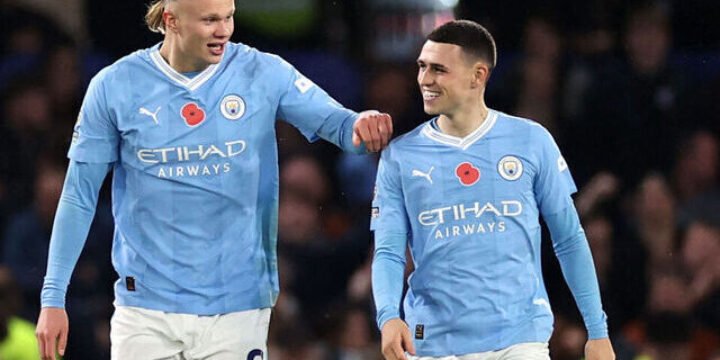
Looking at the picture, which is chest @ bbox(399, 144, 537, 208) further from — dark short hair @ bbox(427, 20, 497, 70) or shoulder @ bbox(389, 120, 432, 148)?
dark short hair @ bbox(427, 20, 497, 70)

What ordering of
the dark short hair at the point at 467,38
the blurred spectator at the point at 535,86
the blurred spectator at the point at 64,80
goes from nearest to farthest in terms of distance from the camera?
the dark short hair at the point at 467,38 → the blurred spectator at the point at 535,86 → the blurred spectator at the point at 64,80

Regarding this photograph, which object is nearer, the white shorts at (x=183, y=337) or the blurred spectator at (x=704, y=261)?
the white shorts at (x=183, y=337)

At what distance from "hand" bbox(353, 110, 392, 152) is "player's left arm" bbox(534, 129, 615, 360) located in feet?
1.48

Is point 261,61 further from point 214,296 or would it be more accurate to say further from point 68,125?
point 68,125

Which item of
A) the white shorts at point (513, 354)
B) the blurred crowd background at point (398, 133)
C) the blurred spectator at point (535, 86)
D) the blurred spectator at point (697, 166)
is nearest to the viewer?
the white shorts at point (513, 354)

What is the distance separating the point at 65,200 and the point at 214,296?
517 millimetres

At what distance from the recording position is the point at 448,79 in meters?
4.22

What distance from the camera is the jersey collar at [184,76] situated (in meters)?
4.31

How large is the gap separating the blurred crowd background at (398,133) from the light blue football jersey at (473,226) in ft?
8.15

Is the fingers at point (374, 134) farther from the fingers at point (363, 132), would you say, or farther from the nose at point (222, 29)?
the nose at point (222, 29)

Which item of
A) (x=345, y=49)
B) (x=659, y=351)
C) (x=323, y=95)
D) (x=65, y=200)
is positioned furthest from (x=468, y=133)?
(x=345, y=49)

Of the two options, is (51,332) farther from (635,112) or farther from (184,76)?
(635,112)

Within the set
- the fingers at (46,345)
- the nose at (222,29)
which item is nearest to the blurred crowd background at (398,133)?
the fingers at (46,345)

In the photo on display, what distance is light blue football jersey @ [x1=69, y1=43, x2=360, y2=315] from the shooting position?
423cm
